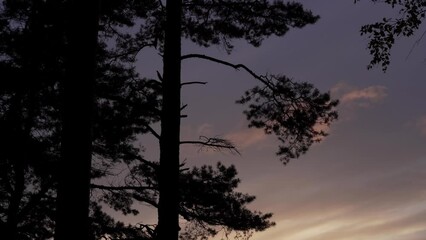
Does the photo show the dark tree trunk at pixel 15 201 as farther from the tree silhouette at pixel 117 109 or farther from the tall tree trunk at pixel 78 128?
the tall tree trunk at pixel 78 128

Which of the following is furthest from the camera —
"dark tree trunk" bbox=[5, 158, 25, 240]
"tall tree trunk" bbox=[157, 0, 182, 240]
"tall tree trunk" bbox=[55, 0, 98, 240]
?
"dark tree trunk" bbox=[5, 158, 25, 240]

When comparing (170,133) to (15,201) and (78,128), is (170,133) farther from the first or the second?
(15,201)

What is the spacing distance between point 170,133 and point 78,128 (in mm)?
3574

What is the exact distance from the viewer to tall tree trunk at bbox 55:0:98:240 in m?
4.66

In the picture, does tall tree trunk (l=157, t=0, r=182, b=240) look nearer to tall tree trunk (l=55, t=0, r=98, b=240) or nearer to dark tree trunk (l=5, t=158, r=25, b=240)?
tall tree trunk (l=55, t=0, r=98, b=240)

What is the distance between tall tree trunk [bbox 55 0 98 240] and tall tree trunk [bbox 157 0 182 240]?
3.24 metres

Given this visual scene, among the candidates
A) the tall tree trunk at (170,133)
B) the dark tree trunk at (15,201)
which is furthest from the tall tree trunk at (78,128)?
the dark tree trunk at (15,201)

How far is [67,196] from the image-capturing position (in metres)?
4.71

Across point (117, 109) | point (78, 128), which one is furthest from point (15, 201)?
point (78, 128)

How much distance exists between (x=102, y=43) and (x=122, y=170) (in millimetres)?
3138

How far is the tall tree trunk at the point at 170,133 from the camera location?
802 centimetres

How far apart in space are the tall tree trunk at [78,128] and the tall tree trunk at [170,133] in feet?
10.6

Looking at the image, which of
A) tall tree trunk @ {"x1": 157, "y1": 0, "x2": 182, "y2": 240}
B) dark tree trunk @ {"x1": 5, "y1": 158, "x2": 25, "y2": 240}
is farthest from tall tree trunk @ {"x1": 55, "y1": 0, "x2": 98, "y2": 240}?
dark tree trunk @ {"x1": 5, "y1": 158, "x2": 25, "y2": 240}

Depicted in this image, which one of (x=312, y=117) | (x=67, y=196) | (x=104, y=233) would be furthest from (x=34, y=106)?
(x=67, y=196)
